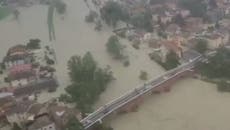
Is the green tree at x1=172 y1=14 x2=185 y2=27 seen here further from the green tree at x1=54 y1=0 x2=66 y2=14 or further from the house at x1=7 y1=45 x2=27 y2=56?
the house at x1=7 y1=45 x2=27 y2=56

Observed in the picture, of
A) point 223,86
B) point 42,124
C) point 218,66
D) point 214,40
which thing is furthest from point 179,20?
point 42,124

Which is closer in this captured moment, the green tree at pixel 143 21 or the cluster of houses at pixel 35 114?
the cluster of houses at pixel 35 114

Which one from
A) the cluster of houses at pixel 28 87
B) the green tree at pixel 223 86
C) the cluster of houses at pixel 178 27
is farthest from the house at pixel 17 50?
the green tree at pixel 223 86

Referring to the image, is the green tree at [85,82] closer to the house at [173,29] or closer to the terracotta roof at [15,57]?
the terracotta roof at [15,57]

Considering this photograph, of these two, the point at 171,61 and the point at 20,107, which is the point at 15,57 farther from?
the point at 171,61

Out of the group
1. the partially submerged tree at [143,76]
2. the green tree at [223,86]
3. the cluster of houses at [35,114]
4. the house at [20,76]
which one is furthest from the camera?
the partially submerged tree at [143,76]
